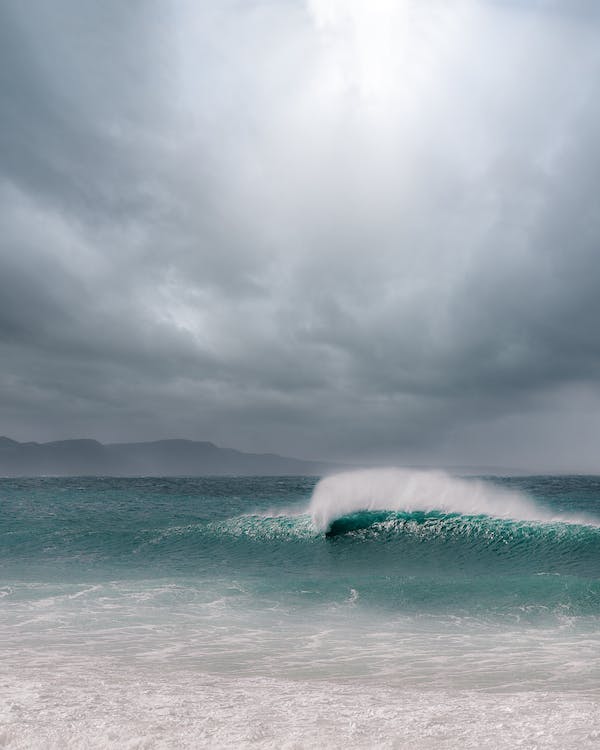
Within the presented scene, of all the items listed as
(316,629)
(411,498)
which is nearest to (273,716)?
(316,629)

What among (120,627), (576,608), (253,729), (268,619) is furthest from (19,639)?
(576,608)

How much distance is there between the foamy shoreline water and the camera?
507 cm

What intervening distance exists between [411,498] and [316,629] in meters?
16.7

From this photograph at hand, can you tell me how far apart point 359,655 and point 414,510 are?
676 inches

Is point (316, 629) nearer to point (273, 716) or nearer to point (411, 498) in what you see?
point (273, 716)

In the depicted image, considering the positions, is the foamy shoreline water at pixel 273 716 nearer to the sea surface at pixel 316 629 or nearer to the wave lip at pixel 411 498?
the sea surface at pixel 316 629

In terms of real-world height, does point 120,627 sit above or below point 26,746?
below

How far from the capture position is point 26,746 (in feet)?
16.4

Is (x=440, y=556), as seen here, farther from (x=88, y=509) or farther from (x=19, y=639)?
(x=88, y=509)

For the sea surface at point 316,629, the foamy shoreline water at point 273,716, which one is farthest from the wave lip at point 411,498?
the foamy shoreline water at point 273,716

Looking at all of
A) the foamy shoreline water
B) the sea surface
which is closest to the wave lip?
the sea surface

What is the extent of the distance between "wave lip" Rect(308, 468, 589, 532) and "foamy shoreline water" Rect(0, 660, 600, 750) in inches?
712

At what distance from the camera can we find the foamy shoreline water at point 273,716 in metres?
5.07

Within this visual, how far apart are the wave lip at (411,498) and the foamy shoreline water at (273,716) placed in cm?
1807
